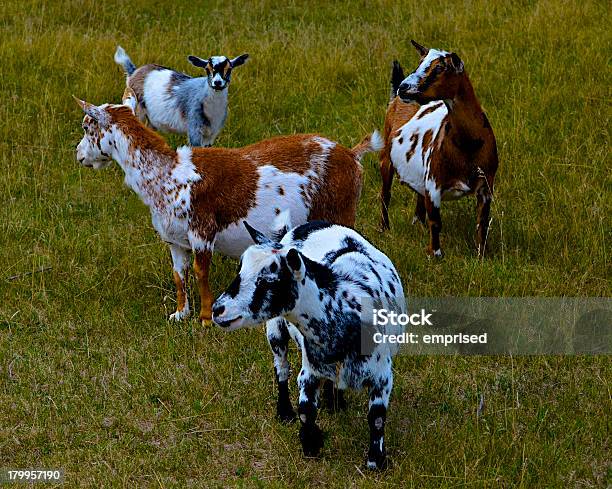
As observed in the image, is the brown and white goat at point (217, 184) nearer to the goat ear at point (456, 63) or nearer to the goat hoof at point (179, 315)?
the goat hoof at point (179, 315)

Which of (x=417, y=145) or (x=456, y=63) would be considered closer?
(x=456, y=63)

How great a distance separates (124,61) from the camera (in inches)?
473

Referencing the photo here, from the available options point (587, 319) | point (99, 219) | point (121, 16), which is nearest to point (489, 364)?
point (587, 319)

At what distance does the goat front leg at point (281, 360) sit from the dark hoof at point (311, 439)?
1.61ft

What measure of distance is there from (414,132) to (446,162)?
78 cm

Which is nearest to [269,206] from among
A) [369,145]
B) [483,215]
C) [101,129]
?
[369,145]

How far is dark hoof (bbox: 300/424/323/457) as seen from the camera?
6488 mm

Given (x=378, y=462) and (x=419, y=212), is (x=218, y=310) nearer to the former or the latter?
(x=378, y=462)

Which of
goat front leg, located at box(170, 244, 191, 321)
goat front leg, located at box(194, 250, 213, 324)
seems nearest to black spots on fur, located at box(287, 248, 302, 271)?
goat front leg, located at box(194, 250, 213, 324)

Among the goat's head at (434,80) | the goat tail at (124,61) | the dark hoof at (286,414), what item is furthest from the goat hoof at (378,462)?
the goat tail at (124,61)

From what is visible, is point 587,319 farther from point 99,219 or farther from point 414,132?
point 99,219

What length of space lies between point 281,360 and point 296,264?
1.14m

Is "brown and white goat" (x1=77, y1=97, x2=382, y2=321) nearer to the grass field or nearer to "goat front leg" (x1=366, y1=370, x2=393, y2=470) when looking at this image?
the grass field

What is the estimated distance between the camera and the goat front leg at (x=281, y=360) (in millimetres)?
6910
